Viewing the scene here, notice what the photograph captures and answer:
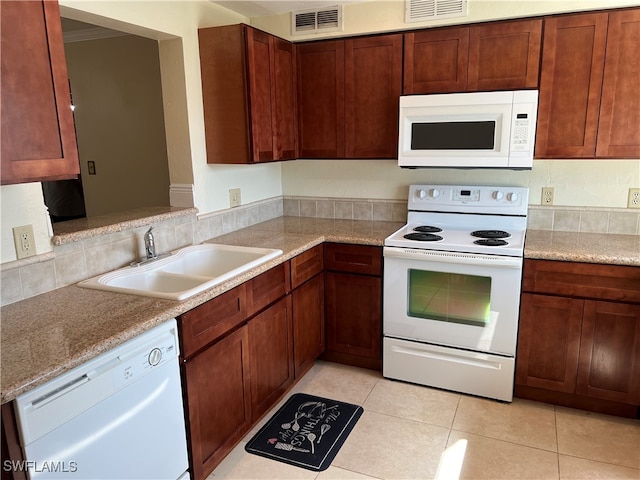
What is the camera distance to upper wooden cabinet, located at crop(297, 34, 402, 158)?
293 cm

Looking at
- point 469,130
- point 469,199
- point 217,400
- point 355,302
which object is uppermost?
point 469,130

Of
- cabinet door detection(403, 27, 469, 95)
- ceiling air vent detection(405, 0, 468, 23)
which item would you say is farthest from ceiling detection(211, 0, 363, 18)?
cabinet door detection(403, 27, 469, 95)

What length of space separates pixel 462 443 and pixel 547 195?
5.24 ft

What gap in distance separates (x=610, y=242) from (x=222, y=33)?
247 cm

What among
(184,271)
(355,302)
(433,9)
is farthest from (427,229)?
(184,271)

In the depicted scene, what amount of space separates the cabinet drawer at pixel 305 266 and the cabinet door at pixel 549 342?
120cm

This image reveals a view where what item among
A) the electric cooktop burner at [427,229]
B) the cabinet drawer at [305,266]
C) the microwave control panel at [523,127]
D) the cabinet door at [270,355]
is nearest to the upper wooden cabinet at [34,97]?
the cabinet door at [270,355]

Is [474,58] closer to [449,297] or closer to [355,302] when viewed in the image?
[449,297]

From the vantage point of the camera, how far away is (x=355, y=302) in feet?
9.72

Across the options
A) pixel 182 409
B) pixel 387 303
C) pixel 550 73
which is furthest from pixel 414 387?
pixel 550 73

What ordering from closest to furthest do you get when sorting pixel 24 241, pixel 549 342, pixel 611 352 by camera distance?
pixel 24 241 < pixel 611 352 < pixel 549 342

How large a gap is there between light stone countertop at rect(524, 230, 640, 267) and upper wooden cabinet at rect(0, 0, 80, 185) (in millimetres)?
2216

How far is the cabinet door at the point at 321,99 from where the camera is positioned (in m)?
3.05

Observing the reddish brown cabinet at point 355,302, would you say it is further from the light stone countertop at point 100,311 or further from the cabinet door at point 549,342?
the cabinet door at point 549,342
